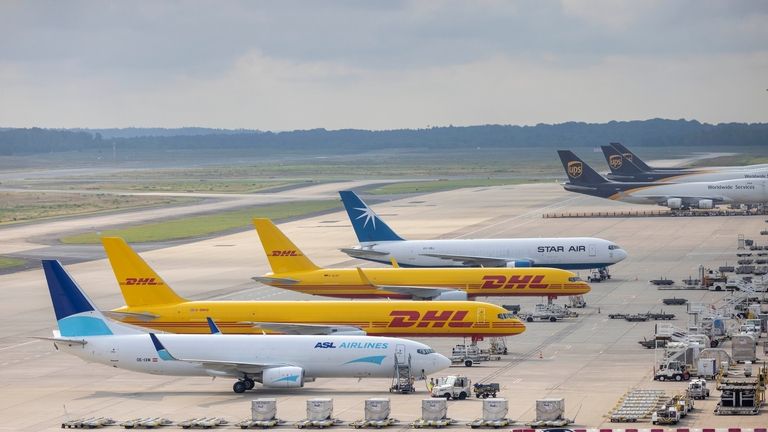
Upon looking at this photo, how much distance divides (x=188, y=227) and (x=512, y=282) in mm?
85679

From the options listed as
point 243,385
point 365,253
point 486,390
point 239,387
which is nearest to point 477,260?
point 365,253

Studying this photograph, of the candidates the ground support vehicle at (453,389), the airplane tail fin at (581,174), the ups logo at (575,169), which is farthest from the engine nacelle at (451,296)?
the ups logo at (575,169)

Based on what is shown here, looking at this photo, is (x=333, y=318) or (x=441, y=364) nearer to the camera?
(x=441, y=364)

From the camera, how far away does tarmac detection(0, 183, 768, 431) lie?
201ft

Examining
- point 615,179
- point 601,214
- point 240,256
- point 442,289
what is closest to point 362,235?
point 442,289

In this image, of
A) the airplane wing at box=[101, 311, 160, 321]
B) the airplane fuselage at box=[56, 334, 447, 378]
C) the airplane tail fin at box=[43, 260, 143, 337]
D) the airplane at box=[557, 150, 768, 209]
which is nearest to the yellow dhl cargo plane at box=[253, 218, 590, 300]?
the airplane wing at box=[101, 311, 160, 321]

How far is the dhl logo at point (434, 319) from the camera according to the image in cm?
7469

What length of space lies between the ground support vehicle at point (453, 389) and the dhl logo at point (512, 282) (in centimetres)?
2899

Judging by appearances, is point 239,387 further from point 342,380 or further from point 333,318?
point 333,318

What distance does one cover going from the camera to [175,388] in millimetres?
68562

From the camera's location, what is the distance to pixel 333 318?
74.3 metres

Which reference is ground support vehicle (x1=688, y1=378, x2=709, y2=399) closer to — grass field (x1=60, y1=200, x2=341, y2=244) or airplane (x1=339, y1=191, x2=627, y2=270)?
airplane (x1=339, y1=191, x2=627, y2=270)

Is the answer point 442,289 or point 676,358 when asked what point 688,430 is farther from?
point 442,289

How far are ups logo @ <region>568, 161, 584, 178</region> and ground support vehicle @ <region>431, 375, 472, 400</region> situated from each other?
121 metres
